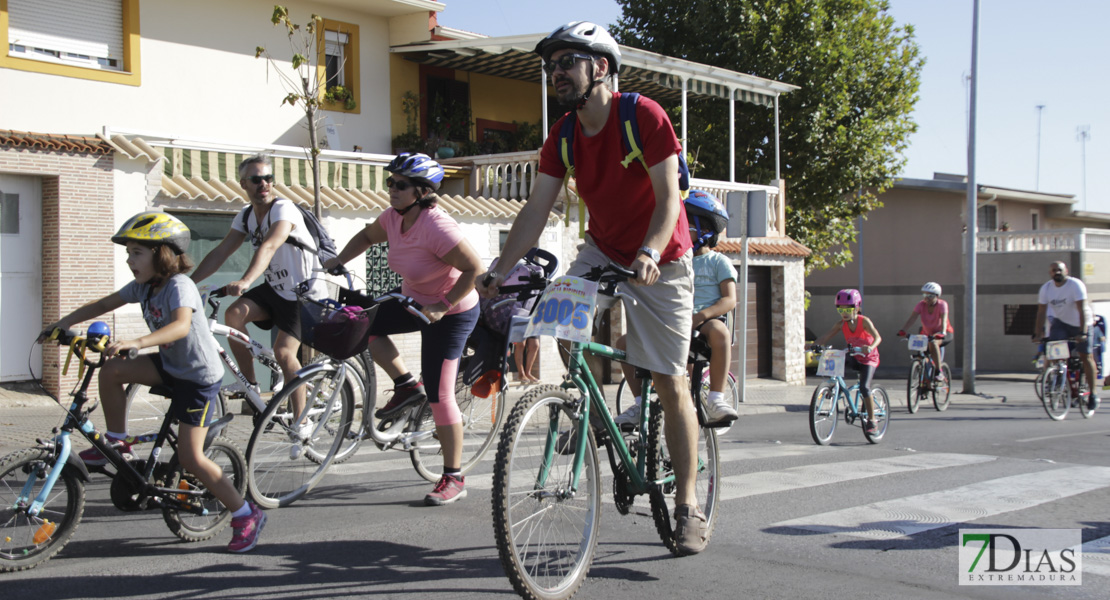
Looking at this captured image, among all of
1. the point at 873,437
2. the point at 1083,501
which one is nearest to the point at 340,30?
the point at 873,437

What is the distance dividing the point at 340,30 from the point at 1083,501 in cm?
1671

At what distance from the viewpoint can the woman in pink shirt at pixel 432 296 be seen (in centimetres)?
554

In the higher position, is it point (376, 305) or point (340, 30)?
point (340, 30)

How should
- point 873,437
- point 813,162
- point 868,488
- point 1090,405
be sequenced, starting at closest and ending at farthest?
point 868,488 → point 873,437 → point 1090,405 → point 813,162

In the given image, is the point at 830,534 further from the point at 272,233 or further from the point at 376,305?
the point at 272,233

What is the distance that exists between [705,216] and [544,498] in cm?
347

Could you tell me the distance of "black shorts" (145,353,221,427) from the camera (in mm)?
4547

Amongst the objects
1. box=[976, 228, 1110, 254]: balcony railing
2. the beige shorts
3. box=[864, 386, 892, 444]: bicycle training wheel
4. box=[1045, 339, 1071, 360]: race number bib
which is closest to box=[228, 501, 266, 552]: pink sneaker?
the beige shorts

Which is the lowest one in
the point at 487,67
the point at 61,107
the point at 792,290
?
the point at 792,290

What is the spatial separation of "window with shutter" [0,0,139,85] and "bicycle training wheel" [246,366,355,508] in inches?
475

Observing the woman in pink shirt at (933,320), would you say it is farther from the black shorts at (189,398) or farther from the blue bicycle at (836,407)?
the black shorts at (189,398)

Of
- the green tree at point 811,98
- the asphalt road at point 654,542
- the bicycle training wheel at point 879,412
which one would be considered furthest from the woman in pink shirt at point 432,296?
the green tree at point 811,98

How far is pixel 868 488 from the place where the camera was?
21.8 ft

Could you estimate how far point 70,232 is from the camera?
40.0 feet
